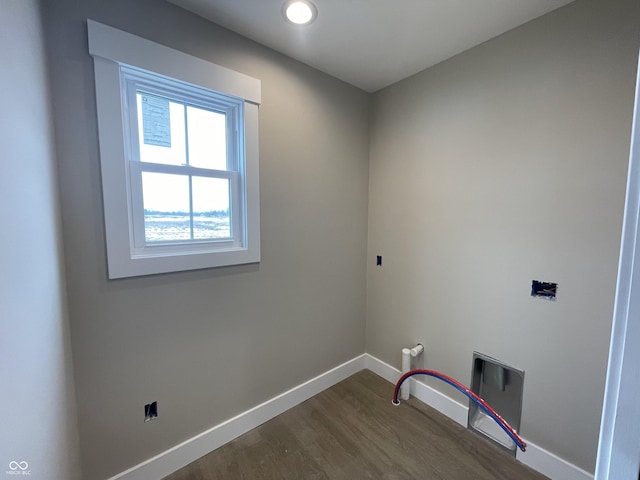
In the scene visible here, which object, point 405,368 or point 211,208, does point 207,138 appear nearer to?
point 211,208

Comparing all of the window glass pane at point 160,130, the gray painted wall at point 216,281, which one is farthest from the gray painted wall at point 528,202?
the window glass pane at point 160,130

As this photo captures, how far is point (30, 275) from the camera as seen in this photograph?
78cm

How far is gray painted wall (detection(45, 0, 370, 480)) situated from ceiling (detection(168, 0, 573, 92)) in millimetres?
109

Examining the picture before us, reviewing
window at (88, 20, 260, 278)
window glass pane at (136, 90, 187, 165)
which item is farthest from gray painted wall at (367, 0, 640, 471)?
window glass pane at (136, 90, 187, 165)

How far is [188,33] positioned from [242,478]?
243cm

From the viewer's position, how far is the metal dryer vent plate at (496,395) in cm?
160

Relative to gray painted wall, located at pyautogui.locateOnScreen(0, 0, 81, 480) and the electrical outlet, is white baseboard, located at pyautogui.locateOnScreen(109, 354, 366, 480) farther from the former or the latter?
gray painted wall, located at pyautogui.locateOnScreen(0, 0, 81, 480)

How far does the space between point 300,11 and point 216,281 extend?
1556 millimetres

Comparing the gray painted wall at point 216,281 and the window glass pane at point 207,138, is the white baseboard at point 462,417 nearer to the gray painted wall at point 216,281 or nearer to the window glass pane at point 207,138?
the gray painted wall at point 216,281

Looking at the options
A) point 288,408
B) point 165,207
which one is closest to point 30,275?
point 165,207

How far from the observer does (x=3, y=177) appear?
648mm

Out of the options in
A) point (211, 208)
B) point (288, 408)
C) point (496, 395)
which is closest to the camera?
point (211, 208)

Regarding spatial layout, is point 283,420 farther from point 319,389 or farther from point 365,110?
point 365,110

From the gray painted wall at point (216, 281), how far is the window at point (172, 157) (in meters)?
0.06
